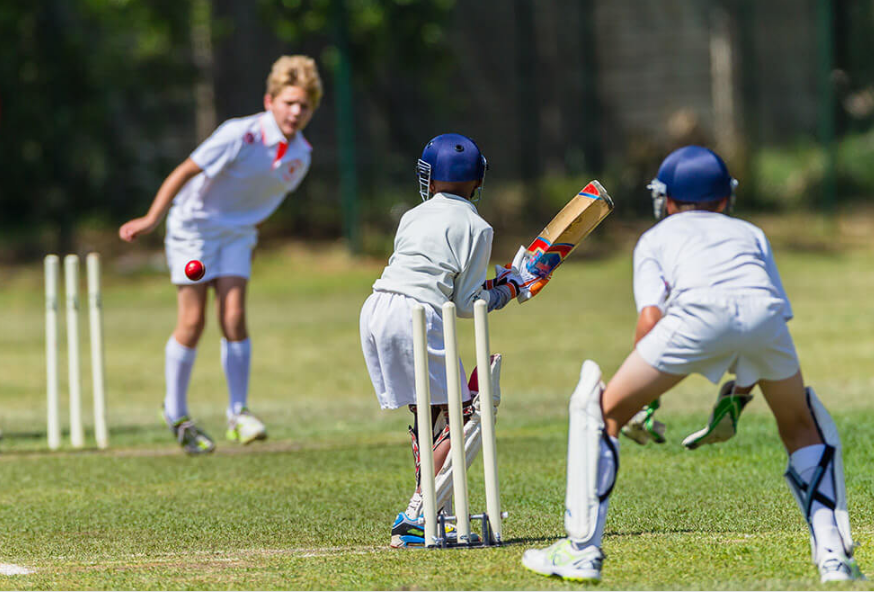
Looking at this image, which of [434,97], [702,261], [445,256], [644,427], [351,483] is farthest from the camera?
[434,97]

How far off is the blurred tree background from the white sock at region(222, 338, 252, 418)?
1102 centimetres

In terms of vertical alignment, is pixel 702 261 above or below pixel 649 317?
above

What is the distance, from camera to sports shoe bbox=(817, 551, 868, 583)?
3852 mm

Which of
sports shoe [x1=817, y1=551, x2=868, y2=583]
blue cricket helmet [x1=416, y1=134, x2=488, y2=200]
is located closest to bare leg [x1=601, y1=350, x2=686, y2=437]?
sports shoe [x1=817, y1=551, x2=868, y2=583]

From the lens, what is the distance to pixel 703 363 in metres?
3.89

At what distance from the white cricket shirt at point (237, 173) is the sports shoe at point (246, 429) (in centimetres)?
111

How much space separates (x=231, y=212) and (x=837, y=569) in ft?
15.4

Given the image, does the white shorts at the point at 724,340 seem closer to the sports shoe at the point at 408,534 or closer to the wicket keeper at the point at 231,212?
the sports shoe at the point at 408,534

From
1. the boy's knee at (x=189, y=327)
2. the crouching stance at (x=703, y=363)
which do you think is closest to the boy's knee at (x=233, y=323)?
the boy's knee at (x=189, y=327)

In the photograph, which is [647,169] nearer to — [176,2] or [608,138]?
[608,138]

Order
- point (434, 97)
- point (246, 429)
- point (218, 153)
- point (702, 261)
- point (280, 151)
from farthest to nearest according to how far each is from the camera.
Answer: point (434, 97) → point (280, 151) → point (218, 153) → point (246, 429) → point (702, 261)

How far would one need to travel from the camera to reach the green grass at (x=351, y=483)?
168 inches

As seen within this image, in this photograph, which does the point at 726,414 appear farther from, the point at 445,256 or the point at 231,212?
the point at 231,212

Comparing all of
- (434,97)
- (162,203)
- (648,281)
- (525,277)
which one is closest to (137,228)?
(162,203)
